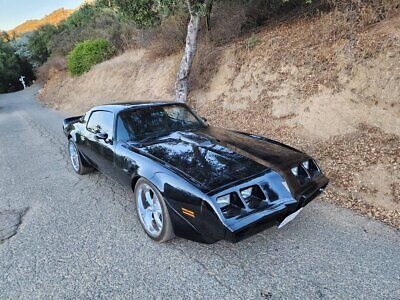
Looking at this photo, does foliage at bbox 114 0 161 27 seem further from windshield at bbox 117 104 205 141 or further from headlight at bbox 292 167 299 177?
headlight at bbox 292 167 299 177

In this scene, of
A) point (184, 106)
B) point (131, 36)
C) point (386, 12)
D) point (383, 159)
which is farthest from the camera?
point (131, 36)

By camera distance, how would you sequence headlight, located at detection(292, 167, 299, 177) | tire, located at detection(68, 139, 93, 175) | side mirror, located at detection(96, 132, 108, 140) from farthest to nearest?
tire, located at detection(68, 139, 93, 175)
side mirror, located at detection(96, 132, 108, 140)
headlight, located at detection(292, 167, 299, 177)

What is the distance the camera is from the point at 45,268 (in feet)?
9.37

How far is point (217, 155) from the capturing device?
3.22 m

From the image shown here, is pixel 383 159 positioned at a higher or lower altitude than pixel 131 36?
lower

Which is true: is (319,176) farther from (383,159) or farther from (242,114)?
(242,114)

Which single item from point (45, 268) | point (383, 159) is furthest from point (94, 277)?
point (383, 159)

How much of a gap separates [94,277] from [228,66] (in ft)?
23.2

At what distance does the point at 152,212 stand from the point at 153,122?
1372 mm

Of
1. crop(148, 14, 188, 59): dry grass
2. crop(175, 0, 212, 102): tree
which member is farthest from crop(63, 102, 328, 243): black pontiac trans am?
crop(148, 14, 188, 59): dry grass

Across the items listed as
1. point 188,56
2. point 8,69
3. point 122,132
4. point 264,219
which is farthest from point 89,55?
point 8,69

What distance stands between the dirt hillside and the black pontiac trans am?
1210mm

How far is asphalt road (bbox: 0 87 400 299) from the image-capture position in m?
2.47

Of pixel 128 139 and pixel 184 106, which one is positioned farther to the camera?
pixel 184 106
